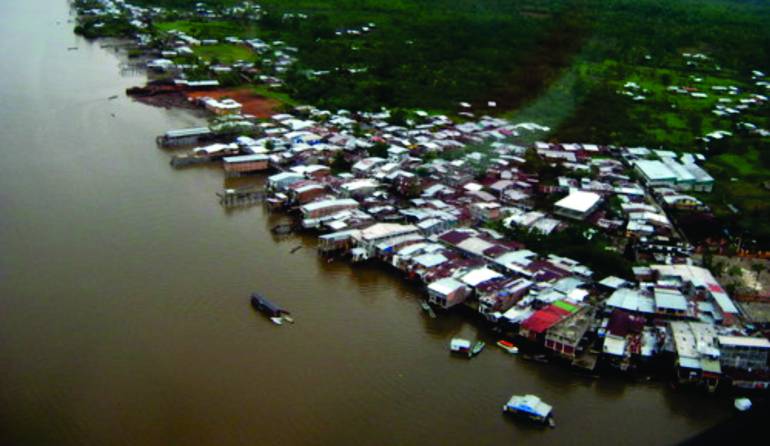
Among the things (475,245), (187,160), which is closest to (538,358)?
(475,245)

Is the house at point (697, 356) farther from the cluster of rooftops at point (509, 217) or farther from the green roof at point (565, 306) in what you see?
the green roof at point (565, 306)

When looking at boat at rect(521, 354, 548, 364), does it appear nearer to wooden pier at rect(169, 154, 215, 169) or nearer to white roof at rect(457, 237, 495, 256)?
white roof at rect(457, 237, 495, 256)

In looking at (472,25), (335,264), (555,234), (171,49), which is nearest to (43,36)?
(171,49)

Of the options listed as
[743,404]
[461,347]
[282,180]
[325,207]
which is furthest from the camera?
[282,180]

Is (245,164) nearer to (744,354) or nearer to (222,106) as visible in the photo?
(222,106)

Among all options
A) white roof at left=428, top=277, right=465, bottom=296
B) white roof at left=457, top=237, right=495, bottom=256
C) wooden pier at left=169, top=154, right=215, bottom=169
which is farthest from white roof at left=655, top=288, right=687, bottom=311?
wooden pier at left=169, top=154, right=215, bottom=169

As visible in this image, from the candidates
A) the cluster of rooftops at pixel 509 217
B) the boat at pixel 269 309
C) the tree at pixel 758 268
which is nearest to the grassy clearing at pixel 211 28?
the cluster of rooftops at pixel 509 217

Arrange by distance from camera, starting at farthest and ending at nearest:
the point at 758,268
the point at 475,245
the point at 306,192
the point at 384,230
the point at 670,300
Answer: the point at 306,192
the point at 384,230
the point at 475,245
the point at 758,268
the point at 670,300
